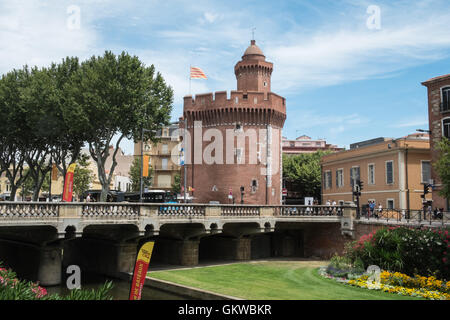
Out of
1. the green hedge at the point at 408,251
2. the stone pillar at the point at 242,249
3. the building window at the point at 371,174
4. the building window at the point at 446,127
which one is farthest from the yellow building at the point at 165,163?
the green hedge at the point at 408,251

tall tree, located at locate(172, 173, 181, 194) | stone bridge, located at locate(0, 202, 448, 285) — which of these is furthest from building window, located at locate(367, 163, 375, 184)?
tall tree, located at locate(172, 173, 181, 194)

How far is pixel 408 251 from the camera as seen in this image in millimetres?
23609

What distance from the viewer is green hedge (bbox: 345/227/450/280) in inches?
870

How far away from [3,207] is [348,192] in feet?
124

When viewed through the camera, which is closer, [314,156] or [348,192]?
[348,192]

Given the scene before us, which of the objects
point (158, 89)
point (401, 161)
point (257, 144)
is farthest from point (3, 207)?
point (401, 161)

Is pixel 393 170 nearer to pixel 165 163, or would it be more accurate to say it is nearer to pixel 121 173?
pixel 165 163

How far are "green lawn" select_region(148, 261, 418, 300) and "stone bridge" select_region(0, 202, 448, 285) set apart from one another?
2818mm

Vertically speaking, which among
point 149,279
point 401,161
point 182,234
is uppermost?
point 401,161

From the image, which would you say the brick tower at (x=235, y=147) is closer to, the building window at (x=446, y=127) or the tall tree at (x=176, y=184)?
the building window at (x=446, y=127)

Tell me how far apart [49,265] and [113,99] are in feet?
46.9

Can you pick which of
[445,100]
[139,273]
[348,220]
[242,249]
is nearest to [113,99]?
[242,249]
